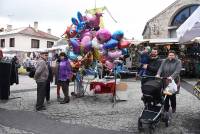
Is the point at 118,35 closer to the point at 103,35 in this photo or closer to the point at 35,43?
the point at 103,35

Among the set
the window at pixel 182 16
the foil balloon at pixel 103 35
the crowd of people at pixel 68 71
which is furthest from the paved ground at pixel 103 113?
the window at pixel 182 16

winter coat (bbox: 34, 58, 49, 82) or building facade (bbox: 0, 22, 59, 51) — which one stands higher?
building facade (bbox: 0, 22, 59, 51)

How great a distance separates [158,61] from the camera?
881 cm

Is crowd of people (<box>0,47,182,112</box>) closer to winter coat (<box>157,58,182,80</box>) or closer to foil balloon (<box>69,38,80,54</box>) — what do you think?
winter coat (<box>157,58,182,80</box>)

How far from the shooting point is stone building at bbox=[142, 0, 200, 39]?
31936 millimetres

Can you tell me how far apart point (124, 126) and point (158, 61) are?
6.60ft

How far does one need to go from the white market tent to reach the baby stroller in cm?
190

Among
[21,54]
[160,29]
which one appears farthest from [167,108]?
[21,54]

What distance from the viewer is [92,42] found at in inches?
425

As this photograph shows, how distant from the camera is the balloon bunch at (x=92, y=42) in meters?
10.6

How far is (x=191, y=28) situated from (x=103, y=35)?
2.89 metres

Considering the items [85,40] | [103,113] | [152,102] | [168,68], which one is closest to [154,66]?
[168,68]

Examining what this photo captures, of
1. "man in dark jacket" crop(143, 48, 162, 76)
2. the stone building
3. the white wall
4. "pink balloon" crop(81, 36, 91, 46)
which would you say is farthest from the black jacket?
the white wall

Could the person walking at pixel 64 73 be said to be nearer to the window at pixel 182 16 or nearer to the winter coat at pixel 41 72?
the winter coat at pixel 41 72
